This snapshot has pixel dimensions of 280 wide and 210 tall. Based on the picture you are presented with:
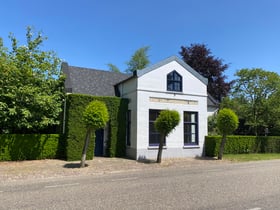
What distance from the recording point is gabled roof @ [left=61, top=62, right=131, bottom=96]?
1675cm

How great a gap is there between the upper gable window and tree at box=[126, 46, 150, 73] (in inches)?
1031

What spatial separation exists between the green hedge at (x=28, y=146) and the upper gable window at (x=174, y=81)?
847 centimetres

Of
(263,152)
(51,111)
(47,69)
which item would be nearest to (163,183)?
(51,111)

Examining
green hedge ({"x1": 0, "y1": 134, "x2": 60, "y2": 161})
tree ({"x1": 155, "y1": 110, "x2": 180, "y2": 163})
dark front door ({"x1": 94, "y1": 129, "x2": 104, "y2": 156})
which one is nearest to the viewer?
green hedge ({"x1": 0, "y1": 134, "x2": 60, "y2": 161})

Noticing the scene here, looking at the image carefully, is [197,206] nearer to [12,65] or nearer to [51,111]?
[51,111]

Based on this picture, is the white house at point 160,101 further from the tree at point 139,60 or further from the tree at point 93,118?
the tree at point 139,60

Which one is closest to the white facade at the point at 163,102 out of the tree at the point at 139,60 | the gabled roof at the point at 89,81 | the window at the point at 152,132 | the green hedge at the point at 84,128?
the window at the point at 152,132

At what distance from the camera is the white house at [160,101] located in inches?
600

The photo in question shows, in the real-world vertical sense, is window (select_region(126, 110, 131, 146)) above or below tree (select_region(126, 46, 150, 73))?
below

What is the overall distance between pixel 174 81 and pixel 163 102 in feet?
6.20

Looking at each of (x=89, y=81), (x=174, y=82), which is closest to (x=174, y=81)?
(x=174, y=82)

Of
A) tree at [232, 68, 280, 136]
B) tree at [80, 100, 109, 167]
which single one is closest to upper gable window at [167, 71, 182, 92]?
tree at [80, 100, 109, 167]

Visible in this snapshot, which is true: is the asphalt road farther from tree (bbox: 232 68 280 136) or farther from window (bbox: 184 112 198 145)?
tree (bbox: 232 68 280 136)

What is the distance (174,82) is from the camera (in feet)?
54.4
